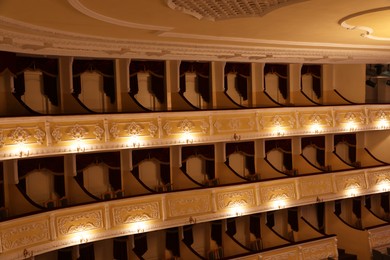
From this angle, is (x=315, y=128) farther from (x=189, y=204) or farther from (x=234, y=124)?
(x=189, y=204)

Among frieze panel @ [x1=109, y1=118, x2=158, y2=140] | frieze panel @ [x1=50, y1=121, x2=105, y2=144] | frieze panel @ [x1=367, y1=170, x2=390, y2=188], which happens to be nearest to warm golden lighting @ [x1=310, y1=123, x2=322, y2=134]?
frieze panel @ [x1=367, y1=170, x2=390, y2=188]

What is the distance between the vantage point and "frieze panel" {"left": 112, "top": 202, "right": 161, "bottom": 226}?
11.5 meters

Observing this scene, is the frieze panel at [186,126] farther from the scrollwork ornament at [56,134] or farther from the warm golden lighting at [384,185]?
the warm golden lighting at [384,185]

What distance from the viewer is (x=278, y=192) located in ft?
45.6

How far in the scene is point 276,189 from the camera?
45.5 ft

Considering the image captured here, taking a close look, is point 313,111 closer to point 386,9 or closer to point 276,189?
point 276,189

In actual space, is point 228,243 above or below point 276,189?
below

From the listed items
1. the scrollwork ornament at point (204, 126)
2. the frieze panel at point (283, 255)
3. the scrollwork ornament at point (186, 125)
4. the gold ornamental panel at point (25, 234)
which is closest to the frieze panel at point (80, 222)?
the gold ornamental panel at point (25, 234)

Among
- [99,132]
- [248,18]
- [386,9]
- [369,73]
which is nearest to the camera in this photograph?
[386,9]

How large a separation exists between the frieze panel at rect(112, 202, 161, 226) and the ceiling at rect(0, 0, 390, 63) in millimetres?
3718

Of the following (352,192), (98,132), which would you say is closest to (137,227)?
(98,132)

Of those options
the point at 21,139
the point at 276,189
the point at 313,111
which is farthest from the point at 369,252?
the point at 21,139

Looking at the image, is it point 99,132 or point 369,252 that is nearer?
point 99,132

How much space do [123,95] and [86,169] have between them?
2.18 m
